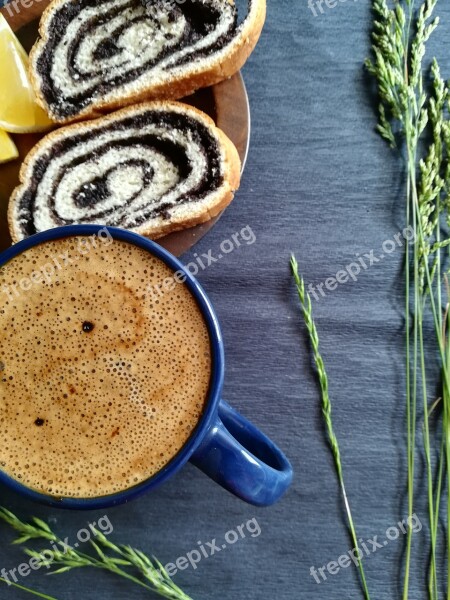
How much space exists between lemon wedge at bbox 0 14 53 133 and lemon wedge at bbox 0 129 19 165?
0.01m

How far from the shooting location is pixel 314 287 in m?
1.34

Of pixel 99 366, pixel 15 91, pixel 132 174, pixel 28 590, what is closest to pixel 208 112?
pixel 132 174

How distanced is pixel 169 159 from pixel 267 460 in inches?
22.6

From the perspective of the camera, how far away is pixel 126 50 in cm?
130

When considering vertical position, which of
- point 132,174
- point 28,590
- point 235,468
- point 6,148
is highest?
point 6,148

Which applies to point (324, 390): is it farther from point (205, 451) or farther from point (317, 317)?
point (205, 451)

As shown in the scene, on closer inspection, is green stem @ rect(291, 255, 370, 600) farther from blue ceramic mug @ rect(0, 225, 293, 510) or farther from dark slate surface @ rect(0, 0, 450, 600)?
blue ceramic mug @ rect(0, 225, 293, 510)

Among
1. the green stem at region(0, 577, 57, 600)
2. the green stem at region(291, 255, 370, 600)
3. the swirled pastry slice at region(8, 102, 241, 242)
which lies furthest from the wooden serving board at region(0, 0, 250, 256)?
the green stem at region(0, 577, 57, 600)

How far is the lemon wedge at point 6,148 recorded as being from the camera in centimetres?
126

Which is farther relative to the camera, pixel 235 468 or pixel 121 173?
pixel 121 173

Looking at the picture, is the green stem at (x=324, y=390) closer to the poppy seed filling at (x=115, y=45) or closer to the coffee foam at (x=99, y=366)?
the coffee foam at (x=99, y=366)

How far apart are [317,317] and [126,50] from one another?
0.62m

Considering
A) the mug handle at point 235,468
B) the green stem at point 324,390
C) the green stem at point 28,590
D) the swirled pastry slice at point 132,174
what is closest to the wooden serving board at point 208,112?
the swirled pastry slice at point 132,174

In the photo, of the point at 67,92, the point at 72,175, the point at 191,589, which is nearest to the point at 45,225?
the point at 72,175
